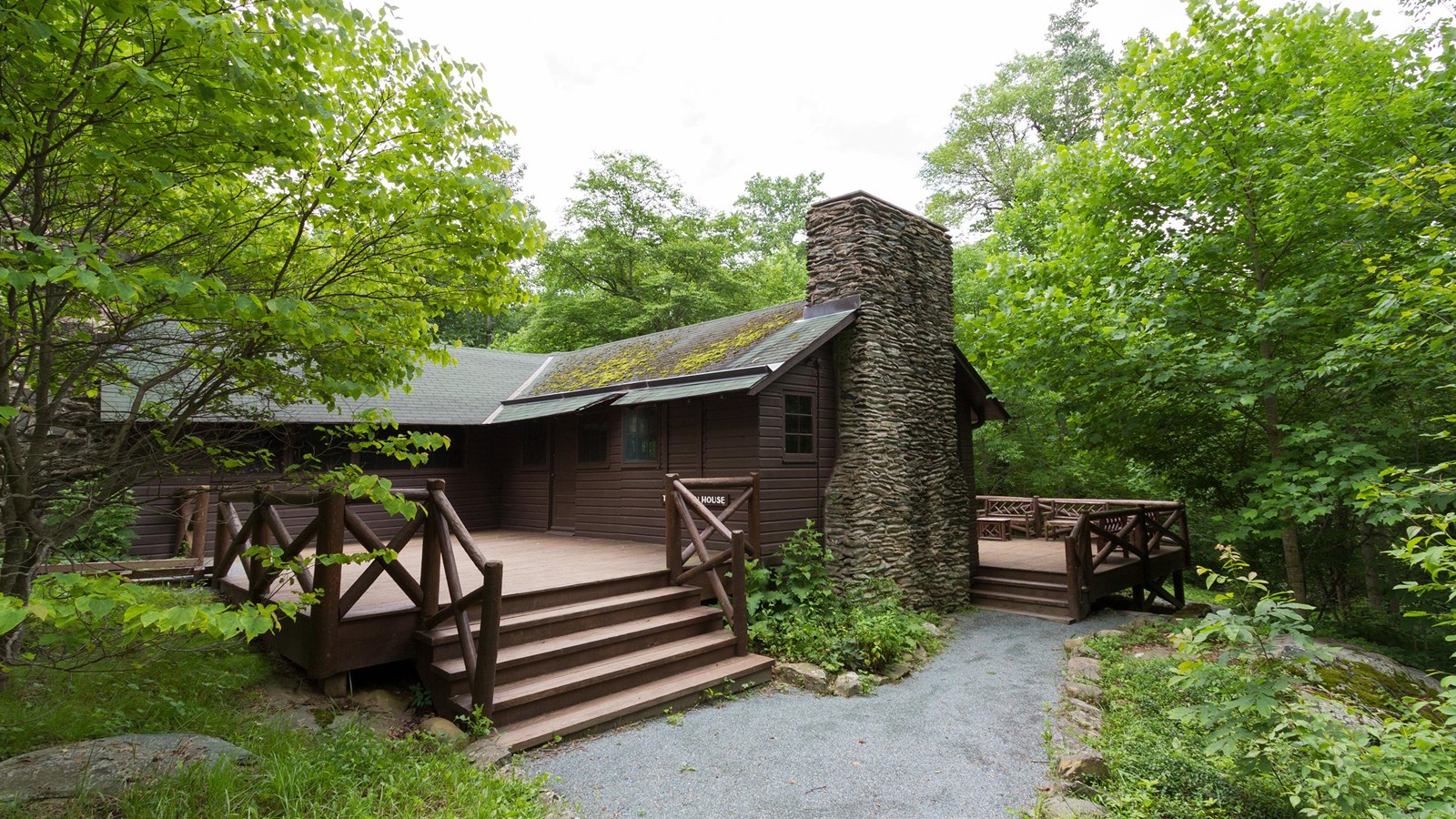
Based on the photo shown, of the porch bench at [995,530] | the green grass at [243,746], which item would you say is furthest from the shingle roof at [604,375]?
the porch bench at [995,530]

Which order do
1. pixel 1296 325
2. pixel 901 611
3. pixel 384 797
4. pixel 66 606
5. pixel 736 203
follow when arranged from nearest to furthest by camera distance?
pixel 66 606, pixel 384 797, pixel 1296 325, pixel 901 611, pixel 736 203

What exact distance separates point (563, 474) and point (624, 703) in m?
7.19

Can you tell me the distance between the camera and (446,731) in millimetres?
4672

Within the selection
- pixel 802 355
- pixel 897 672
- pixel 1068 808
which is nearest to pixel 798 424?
pixel 802 355

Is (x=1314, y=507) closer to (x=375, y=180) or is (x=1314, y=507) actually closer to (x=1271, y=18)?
(x=1271, y=18)

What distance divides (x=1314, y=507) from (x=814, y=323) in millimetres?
5990

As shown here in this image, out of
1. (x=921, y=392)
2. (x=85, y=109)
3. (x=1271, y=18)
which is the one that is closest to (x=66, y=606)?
(x=85, y=109)

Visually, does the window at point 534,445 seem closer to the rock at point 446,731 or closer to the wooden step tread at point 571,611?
the wooden step tread at point 571,611

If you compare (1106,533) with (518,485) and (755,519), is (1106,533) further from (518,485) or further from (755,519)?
(518,485)

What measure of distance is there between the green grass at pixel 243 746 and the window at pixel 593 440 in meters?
6.35

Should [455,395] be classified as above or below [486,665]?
above

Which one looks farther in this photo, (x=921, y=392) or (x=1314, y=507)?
(x=921, y=392)

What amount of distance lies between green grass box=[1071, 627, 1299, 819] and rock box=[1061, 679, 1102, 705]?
88mm

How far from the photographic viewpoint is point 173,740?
3732 mm
